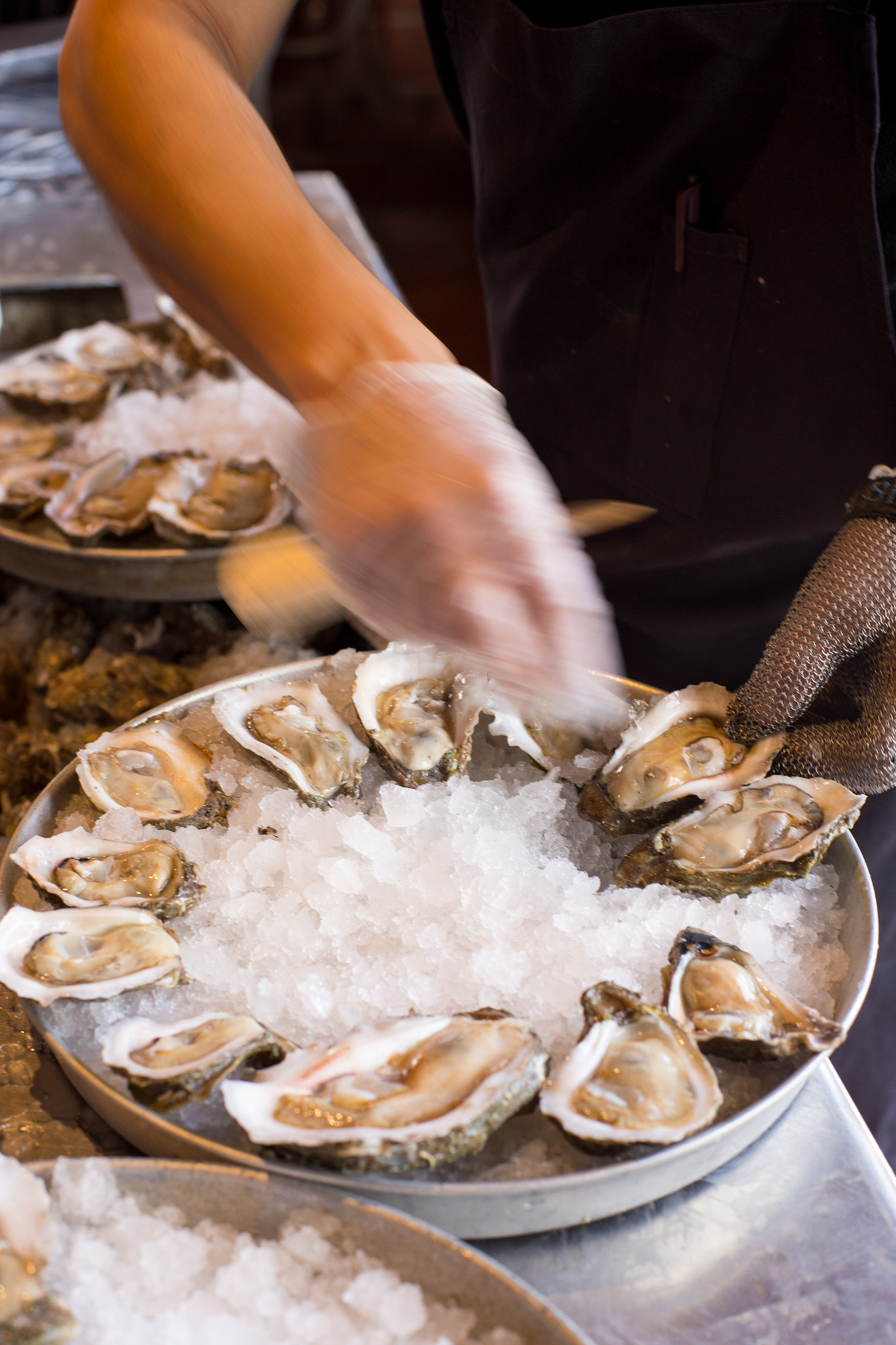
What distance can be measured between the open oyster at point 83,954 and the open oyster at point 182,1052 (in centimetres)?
3

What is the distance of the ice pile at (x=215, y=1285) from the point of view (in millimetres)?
525

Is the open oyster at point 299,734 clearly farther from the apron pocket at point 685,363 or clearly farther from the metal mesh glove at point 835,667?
the apron pocket at point 685,363

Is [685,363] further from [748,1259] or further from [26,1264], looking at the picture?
[26,1264]

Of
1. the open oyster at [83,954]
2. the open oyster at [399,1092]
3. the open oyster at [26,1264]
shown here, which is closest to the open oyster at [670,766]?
the open oyster at [399,1092]

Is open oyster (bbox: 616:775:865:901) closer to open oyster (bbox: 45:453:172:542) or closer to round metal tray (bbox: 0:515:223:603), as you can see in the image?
round metal tray (bbox: 0:515:223:603)

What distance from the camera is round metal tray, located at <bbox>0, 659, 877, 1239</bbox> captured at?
553mm

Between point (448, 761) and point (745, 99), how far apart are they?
0.75 m

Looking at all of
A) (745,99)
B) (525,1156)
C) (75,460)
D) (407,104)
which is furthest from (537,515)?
(407,104)

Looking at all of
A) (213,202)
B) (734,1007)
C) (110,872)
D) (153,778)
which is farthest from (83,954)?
(213,202)

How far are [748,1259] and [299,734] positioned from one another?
517mm

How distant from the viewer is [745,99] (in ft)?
3.39

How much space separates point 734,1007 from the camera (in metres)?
0.65

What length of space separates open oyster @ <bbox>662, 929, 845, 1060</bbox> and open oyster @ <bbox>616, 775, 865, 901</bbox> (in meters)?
0.08

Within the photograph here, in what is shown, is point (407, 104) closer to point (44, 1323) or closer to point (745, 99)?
point (745, 99)
